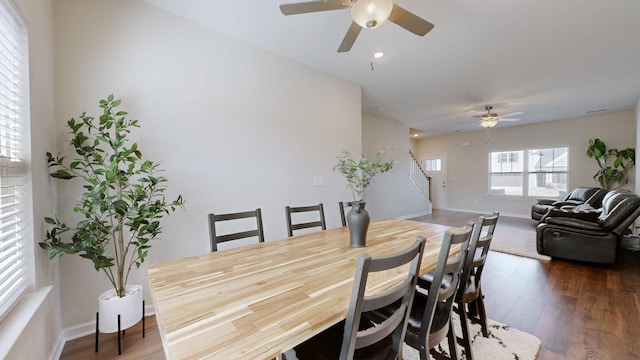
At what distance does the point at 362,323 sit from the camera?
1.40 meters

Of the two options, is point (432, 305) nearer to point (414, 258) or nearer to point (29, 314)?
point (414, 258)

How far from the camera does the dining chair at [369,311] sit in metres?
0.86

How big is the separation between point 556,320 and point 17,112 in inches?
164

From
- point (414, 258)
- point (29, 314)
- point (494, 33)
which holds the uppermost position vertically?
point (494, 33)

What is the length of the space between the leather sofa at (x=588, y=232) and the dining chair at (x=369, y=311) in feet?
12.4

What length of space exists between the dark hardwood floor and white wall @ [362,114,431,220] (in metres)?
2.84

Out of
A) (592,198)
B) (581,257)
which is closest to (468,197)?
(592,198)

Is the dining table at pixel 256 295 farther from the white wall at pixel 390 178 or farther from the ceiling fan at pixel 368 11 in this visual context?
the white wall at pixel 390 178

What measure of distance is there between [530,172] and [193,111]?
8668 mm

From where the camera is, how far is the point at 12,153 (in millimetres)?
1373

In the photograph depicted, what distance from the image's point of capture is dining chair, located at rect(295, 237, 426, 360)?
2.82ft

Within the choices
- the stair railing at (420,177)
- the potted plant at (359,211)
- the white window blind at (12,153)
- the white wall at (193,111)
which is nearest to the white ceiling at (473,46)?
the white wall at (193,111)

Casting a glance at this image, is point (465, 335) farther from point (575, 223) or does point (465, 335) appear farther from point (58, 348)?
point (575, 223)

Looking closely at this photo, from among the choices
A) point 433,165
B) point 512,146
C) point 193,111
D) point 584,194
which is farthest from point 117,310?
point 433,165
